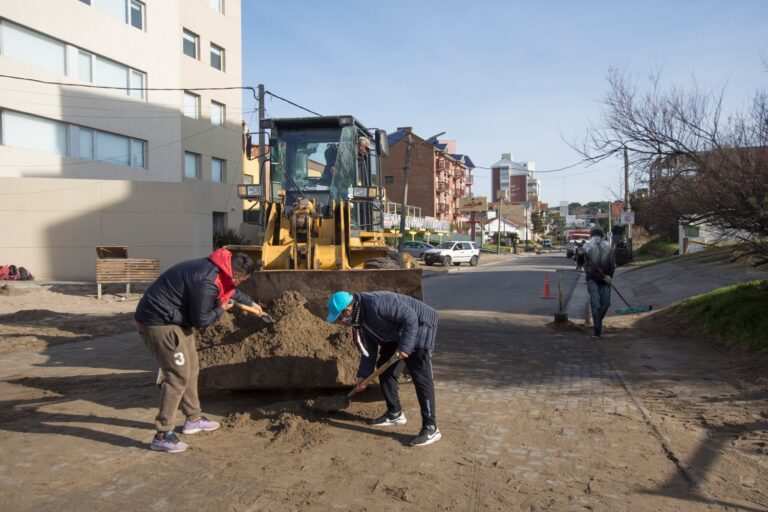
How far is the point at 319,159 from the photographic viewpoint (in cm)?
955

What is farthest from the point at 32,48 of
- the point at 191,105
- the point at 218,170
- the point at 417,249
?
the point at 417,249

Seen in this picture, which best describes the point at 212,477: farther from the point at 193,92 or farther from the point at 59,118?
the point at 193,92

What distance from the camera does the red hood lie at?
4801 mm

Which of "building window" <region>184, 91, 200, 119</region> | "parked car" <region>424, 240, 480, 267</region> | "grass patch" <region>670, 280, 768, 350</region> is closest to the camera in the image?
"grass patch" <region>670, 280, 768, 350</region>

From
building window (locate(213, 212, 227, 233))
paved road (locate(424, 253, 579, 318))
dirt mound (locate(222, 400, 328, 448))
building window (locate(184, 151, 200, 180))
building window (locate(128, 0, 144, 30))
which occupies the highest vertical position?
building window (locate(128, 0, 144, 30))

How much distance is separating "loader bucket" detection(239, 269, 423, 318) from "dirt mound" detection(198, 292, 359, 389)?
66 cm

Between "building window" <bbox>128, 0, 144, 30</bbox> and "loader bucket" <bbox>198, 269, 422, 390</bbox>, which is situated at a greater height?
"building window" <bbox>128, 0, 144, 30</bbox>

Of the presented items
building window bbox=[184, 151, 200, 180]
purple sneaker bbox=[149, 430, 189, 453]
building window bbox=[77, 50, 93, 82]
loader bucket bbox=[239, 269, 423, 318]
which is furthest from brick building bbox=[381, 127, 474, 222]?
purple sneaker bbox=[149, 430, 189, 453]

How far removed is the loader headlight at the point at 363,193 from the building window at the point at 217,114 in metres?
22.1

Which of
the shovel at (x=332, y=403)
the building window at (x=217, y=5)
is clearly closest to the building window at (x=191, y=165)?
the building window at (x=217, y=5)

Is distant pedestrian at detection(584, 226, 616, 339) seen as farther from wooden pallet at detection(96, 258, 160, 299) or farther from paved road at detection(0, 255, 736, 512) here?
wooden pallet at detection(96, 258, 160, 299)

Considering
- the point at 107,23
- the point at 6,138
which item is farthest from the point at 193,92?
the point at 6,138

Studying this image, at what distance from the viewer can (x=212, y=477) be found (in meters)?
4.18

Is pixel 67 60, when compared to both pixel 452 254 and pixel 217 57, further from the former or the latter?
pixel 452 254
